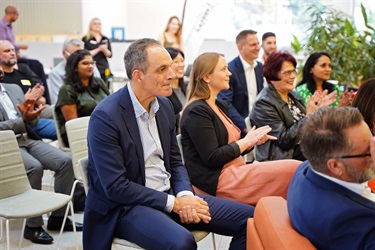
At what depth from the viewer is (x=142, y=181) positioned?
8.07 ft

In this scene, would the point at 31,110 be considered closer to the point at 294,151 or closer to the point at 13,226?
the point at 13,226

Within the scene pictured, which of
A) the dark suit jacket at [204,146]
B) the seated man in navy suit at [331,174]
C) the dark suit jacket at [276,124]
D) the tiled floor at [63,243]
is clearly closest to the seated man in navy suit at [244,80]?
the dark suit jacket at [276,124]

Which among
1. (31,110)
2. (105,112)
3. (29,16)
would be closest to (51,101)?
(31,110)

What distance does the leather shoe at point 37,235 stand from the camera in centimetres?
353

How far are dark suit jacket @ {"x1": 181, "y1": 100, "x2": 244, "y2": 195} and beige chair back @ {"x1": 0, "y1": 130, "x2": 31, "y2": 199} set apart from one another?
0.99 meters

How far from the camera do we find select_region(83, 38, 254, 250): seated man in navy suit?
2.33m

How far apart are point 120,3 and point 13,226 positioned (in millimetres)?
8310

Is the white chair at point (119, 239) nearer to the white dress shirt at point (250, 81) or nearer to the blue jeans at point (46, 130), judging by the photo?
the blue jeans at point (46, 130)

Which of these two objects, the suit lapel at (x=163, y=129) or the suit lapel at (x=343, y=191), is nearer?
the suit lapel at (x=343, y=191)

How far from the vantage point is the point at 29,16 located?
388 inches

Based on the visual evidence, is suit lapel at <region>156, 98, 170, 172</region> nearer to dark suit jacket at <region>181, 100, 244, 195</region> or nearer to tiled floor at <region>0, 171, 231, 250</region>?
dark suit jacket at <region>181, 100, 244, 195</region>

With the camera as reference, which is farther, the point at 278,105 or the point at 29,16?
the point at 29,16

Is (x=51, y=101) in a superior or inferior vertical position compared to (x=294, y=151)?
inferior

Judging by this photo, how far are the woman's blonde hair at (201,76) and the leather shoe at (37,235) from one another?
135 centimetres
